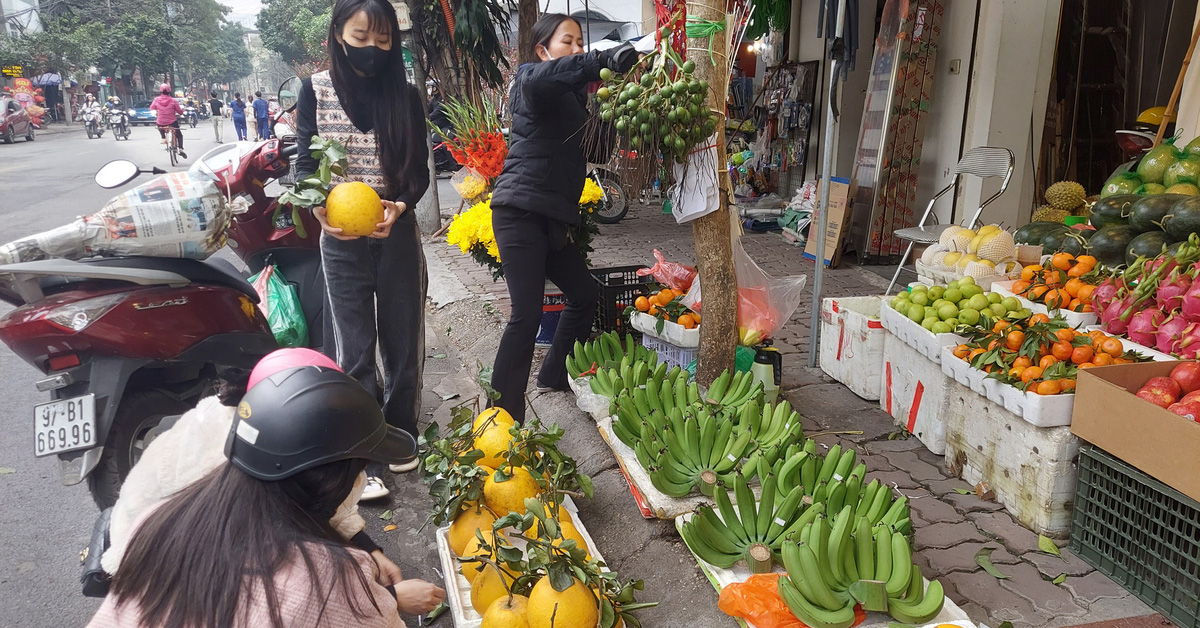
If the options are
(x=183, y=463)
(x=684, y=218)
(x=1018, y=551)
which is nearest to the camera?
(x=183, y=463)

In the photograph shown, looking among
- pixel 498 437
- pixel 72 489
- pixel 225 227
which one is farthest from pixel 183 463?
pixel 72 489

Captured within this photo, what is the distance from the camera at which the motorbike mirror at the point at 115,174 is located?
3.09 meters

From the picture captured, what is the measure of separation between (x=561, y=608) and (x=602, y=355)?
2.02 meters

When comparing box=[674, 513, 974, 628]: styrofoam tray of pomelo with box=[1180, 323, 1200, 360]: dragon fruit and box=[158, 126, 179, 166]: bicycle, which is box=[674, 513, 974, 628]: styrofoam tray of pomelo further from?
box=[158, 126, 179, 166]: bicycle

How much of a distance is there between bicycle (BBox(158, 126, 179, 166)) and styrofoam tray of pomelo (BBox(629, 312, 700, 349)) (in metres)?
18.1

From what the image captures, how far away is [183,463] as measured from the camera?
194 cm

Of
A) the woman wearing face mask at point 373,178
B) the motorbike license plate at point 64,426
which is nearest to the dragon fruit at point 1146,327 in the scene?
the woman wearing face mask at point 373,178

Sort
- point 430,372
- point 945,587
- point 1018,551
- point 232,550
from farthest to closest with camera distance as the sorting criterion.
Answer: point 430,372
point 1018,551
point 945,587
point 232,550

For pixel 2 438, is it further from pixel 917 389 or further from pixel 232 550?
pixel 917 389

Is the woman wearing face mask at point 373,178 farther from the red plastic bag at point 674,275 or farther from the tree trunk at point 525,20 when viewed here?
the tree trunk at point 525,20

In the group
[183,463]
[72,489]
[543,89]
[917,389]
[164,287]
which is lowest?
[72,489]

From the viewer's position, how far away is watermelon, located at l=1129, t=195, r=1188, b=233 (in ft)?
12.0

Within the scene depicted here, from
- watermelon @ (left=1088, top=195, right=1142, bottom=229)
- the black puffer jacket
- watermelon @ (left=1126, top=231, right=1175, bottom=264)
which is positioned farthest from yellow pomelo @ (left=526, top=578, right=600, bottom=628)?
watermelon @ (left=1088, top=195, right=1142, bottom=229)

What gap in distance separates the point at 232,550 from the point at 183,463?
609 mm
